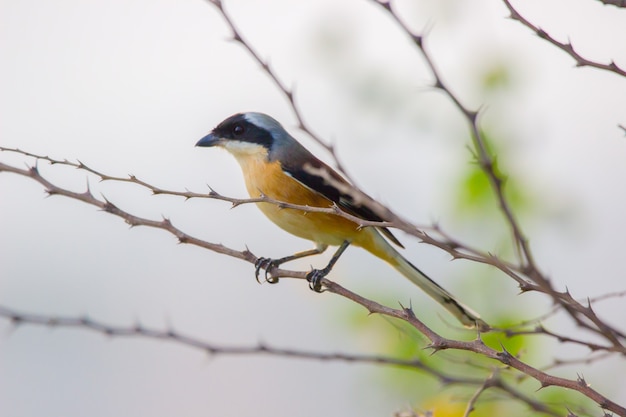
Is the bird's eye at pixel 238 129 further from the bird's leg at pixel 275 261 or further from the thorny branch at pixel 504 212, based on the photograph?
the thorny branch at pixel 504 212

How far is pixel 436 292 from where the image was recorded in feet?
15.7

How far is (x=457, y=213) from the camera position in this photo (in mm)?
4961

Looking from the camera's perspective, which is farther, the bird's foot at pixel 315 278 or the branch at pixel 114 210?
the bird's foot at pixel 315 278

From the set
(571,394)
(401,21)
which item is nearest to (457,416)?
(571,394)

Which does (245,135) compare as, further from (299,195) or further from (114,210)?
(114,210)

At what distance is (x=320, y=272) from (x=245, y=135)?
3.34 ft

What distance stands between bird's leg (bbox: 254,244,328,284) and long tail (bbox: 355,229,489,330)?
1.13ft

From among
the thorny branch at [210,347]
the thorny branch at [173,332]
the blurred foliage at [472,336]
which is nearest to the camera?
the thorny branch at [173,332]

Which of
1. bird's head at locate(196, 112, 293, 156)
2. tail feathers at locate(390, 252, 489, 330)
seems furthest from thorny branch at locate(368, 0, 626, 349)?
bird's head at locate(196, 112, 293, 156)

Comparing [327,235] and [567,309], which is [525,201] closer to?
[327,235]

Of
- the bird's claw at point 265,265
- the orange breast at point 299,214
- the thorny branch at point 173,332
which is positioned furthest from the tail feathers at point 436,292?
the thorny branch at point 173,332

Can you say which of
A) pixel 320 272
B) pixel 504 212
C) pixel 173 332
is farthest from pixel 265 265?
pixel 504 212

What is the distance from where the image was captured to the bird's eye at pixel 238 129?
5535mm

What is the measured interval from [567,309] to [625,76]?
670mm
